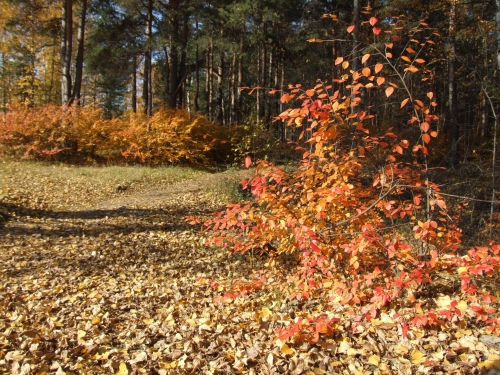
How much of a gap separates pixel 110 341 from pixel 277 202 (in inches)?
83.5

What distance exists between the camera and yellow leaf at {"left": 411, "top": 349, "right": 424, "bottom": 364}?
2751mm

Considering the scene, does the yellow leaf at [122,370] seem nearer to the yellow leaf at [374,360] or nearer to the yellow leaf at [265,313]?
the yellow leaf at [265,313]

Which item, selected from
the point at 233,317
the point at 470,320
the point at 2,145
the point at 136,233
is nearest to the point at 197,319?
the point at 233,317

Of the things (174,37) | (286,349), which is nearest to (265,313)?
(286,349)

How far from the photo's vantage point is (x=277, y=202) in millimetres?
3684

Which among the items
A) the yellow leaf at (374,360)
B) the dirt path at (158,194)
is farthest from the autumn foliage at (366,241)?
the dirt path at (158,194)

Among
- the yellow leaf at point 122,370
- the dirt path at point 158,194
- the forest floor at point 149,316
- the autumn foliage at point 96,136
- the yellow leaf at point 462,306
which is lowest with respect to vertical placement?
the yellow leaf at point 122,370

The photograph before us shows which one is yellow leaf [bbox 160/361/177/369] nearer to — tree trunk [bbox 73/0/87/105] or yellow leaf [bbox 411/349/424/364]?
yellow leaf [bbox 411/349/424/364]

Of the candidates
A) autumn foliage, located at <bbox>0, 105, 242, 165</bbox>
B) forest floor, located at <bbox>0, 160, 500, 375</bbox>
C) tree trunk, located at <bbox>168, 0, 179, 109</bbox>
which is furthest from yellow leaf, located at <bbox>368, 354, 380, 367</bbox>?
tree trunk, located at <bbox>168, 0, 179, 109</bbox>

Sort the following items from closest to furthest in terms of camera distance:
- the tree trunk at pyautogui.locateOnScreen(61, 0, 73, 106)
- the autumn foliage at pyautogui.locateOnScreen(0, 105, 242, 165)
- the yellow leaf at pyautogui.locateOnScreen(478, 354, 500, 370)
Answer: the yellow leaf at pyautogui.locateOnScreen(478, 354, 500, 370) < the autumn foliage at pyautogui.locateOnScreen(0, 105, 242, 165) < the tree trunk at pyautogui.locateOnScreen(61, 0, 73, 106)

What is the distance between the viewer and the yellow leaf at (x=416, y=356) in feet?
9.03

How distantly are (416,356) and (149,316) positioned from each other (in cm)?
274

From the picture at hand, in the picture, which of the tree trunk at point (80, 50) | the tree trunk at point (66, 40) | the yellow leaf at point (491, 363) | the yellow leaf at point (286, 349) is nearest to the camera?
the yellow leaf at point (491, 363)

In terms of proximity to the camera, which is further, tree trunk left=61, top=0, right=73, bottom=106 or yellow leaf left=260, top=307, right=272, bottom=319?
tree trunk left=61, top=0, right=73, bottom=106
